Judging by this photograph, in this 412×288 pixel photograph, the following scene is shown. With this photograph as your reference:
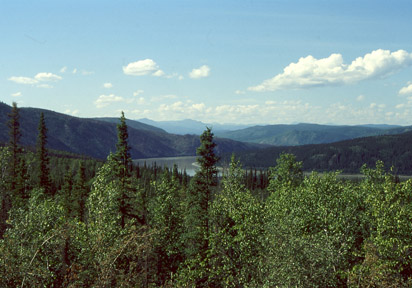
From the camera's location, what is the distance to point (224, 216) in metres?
30.6

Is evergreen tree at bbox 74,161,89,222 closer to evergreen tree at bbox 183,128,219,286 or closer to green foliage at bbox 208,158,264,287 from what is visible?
evergreen tree at bbox 183,128,219,286

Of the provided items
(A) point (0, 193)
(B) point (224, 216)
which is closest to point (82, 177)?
(A) point (0, 193)

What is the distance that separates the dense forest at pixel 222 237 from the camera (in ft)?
62.5

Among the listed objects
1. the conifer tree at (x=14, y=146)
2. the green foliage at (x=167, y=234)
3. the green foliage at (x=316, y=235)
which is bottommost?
the green foliage at (x=167, y=234)

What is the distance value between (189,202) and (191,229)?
3.61 meters

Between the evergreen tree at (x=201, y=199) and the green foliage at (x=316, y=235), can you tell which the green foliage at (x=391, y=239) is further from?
the evergreen tree at (x=201, y=199)

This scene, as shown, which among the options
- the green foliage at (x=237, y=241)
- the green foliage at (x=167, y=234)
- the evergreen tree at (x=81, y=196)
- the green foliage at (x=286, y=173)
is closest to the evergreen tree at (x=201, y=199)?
the green foliage at (x=167, y=234)

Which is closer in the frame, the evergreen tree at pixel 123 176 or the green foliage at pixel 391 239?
the green foliage at pixel 391 239

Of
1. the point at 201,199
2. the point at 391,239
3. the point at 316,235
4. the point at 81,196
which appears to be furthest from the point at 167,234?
the point at 81,196

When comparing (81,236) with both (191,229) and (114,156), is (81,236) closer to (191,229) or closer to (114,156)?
(114,156)

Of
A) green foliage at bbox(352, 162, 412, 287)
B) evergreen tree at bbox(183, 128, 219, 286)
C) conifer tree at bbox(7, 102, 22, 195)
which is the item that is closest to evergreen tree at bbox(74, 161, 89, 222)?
conifer tree at bbox(7, 102, 22, 195)

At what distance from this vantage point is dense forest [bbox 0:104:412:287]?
19.0m

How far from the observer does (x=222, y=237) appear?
28.4m

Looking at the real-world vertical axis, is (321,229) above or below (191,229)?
above
